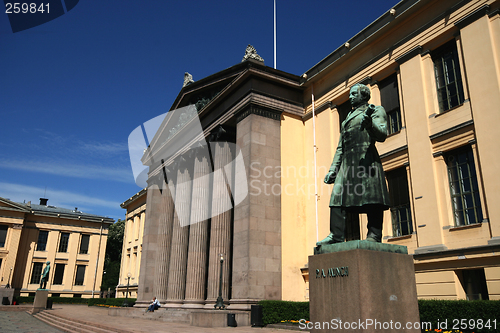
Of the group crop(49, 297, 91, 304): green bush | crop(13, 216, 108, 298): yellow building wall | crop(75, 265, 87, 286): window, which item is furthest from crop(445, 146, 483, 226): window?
crop(75, 265, 87, 286): window

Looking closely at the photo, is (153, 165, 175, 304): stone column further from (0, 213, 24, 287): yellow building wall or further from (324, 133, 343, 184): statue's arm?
(0, 213, 24, 287): yellow building wall

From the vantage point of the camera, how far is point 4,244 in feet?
180

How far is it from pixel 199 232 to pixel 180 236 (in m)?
3.38

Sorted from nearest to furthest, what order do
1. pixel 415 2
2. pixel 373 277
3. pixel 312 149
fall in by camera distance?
pixel 373 277
pixel 415 2
pixel 312 149

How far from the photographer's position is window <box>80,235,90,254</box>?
62013 mm

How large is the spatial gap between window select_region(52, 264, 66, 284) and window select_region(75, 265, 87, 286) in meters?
2.15

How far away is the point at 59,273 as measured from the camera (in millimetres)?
58781

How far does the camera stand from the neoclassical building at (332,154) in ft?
47.1

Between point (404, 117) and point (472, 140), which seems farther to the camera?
point (404, 117)

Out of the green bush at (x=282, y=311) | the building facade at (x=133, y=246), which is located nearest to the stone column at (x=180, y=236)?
the green bush at (x=282, y=311)

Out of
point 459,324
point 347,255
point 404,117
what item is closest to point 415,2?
point 404,117

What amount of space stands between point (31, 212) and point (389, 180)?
56776mm

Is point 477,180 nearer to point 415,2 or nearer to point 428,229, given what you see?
point 428,229

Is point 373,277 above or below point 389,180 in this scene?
below
